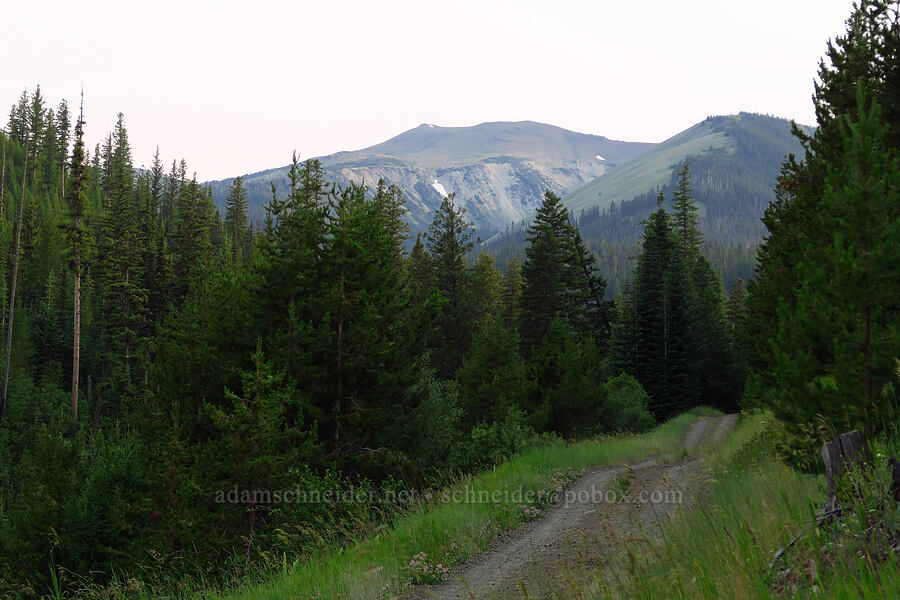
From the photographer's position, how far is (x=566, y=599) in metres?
5.59

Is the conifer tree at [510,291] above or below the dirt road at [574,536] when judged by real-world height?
above

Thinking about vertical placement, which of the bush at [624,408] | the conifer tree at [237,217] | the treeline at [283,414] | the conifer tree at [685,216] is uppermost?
the conifer tree at [237,217]

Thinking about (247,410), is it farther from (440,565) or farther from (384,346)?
(440,565)

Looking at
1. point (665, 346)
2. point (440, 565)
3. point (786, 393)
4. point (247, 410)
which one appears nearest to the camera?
point (440, 565)

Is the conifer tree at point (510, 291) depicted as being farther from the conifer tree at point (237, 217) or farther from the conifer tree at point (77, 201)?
the conifer tree at point (237, 217)

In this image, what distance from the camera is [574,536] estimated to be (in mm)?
9094

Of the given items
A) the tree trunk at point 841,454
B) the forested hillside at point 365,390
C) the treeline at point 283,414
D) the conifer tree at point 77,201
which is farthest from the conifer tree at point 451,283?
the tree trunk at point 841,454

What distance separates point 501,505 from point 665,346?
42216mm

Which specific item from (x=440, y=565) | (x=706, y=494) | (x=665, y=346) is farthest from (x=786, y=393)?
(x=665, y=346)

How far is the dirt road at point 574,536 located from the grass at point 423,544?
0.30 m

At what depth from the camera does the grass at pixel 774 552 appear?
139 inches

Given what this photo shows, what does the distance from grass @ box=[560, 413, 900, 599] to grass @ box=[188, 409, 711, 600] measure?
106 inches

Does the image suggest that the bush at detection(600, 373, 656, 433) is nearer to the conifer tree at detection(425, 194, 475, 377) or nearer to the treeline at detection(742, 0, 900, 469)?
the conifer tree at detection(425, 194, 475, 377)

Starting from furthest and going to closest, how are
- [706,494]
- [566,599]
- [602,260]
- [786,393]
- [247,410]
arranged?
[602,260], [247,410], [706,494], [786,393], [566,599]
